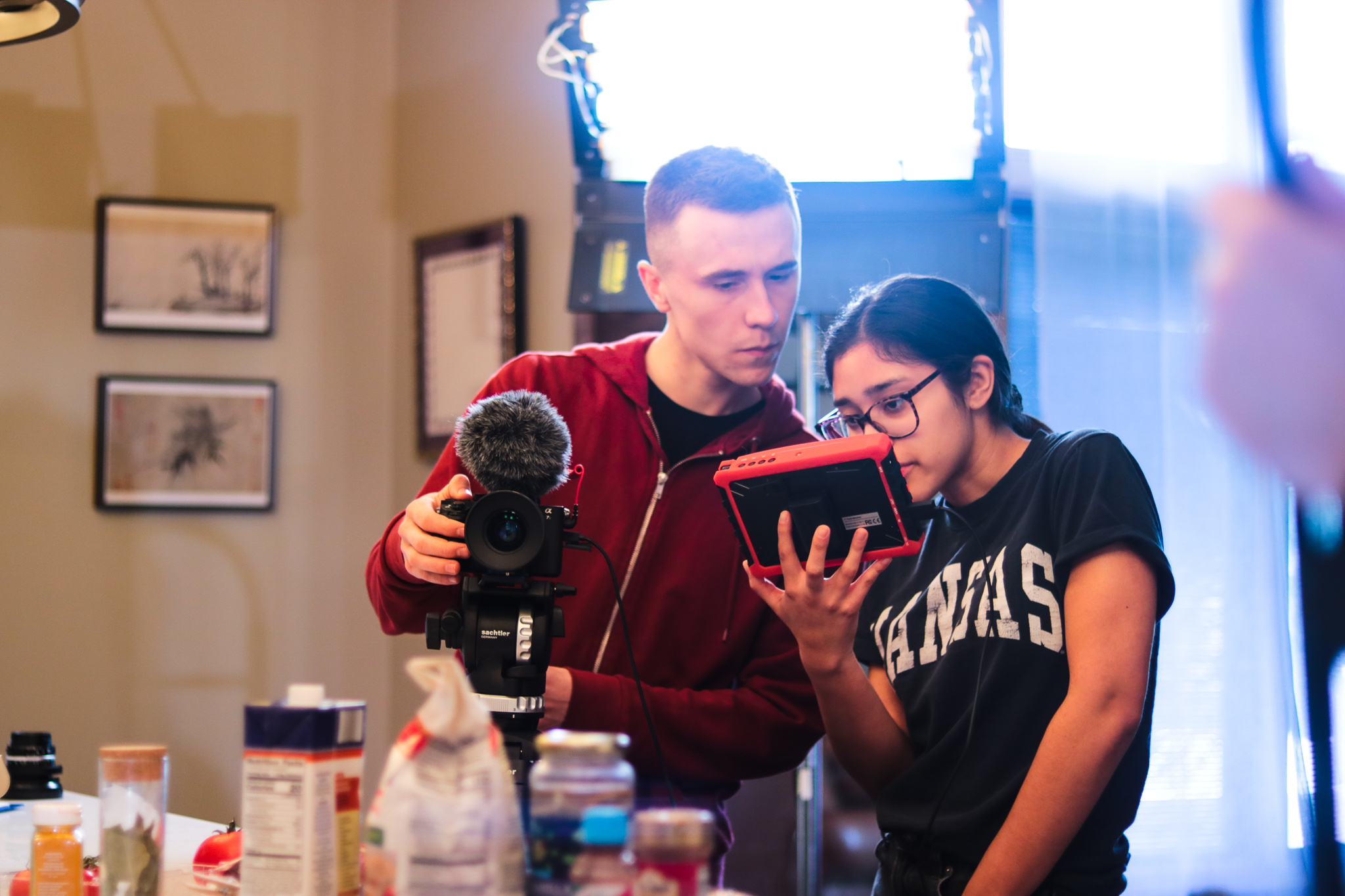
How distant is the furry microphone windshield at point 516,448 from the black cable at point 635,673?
0.26 ft

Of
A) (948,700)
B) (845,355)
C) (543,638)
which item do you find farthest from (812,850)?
(543,638)

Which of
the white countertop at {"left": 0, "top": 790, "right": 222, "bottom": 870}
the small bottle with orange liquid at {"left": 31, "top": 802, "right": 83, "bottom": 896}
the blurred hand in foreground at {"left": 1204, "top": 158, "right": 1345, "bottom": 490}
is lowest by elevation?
the white countertop at {"left": 0, "top": 790, "right": 222, "bottom": 870}

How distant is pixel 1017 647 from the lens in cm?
122

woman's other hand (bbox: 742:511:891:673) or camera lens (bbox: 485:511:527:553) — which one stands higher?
camera lens (bbox: 485:511:527:553)

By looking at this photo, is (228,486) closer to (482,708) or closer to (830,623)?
(830,623)

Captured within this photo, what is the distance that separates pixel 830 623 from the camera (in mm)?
1278

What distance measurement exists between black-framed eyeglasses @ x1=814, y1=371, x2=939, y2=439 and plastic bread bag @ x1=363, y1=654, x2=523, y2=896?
73 centimetres

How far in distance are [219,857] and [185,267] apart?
205 cm

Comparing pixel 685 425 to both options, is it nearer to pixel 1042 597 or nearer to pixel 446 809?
pixel 1042 597

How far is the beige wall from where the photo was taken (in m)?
2.66

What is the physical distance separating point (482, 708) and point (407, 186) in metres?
2.50

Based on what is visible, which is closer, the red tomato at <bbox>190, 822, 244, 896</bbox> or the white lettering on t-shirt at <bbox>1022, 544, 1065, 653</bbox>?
the red tomato at <bbox>190, 822, 244, 896</bbox>

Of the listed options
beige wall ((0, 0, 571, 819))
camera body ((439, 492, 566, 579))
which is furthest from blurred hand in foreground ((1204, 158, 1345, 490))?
beige wall ((0, 0, 571, 819))

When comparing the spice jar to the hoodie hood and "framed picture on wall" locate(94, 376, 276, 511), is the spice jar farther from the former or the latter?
"framed picture on wall" locate(94, 376, 276, 511)
